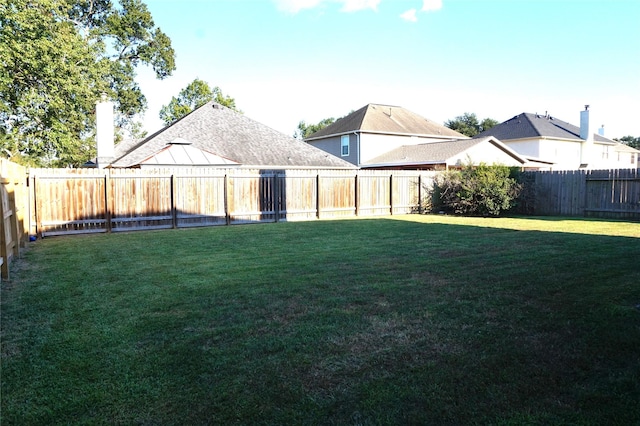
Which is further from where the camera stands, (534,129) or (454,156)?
(534,129)

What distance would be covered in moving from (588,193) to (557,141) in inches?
789

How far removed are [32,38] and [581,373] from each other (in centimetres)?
2531

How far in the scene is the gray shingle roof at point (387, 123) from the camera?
2910cm

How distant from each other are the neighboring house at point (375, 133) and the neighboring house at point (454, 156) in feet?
7.09

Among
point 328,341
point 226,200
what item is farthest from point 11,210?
point 328,341

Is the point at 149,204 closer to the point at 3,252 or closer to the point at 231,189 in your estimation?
the point at 231,189

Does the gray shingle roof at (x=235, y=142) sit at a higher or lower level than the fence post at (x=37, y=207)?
higher

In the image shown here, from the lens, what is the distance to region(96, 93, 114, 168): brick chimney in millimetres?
17297

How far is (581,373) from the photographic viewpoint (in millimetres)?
2953

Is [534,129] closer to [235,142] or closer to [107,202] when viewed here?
[235,142]

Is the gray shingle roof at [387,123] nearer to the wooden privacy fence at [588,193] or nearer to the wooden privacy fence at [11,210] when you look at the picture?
the wooden privacy fence at [588,193]

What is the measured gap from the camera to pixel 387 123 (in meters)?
30.2

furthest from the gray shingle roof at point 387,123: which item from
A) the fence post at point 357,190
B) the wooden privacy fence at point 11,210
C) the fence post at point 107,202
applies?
the wooden privacy fence at point 11,210

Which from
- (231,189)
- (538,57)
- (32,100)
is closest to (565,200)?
(538,57)
